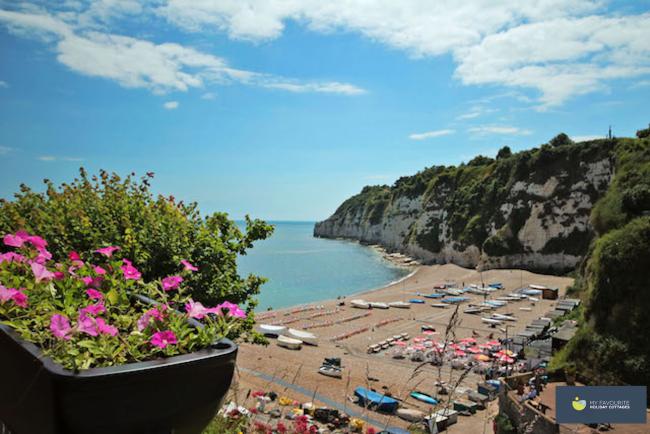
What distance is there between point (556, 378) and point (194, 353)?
20.0 metres

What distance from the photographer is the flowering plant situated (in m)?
1.40

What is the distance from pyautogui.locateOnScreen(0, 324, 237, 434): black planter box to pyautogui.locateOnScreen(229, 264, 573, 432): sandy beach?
6.47m

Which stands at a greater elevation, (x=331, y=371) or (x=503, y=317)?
(x=331, y=371)

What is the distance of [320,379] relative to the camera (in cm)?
2259

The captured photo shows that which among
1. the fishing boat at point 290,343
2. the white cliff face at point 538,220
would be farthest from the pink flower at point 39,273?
the white cliff face at point 538,220

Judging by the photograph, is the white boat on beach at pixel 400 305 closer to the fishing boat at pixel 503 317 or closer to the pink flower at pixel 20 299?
the fishing boat at pixel 503 317

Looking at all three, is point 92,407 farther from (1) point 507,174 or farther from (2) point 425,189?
(2) point 425,189

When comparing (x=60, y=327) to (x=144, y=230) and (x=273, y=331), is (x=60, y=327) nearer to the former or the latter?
(x=144, y=230)

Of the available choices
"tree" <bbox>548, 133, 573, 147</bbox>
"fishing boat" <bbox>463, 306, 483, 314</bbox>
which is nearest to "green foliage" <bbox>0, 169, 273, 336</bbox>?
"fishing boat" <bbox>463, 306, 483, 314</bbox>

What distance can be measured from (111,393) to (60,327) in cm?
30

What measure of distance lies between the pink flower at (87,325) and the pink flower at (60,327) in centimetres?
3

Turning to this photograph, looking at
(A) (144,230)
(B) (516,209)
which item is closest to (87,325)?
(A) (144,230)

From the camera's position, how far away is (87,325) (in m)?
1.46

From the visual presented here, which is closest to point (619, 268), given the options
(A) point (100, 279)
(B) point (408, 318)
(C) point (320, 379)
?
(C) point (320, 379)
